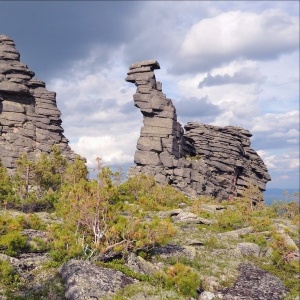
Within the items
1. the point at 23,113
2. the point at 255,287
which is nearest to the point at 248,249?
the point at 255,287

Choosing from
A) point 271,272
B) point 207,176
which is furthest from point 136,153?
point 271,272

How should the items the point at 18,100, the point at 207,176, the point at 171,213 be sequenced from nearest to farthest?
the point at 171,213 < the point at 18,100 < the point at 207,176

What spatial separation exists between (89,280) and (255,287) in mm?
11209

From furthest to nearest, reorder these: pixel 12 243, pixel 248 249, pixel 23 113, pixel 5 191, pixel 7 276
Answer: pixel 23 113
pixel 5 191
pixel 248 249
pixel 12 243
pixel 7 276

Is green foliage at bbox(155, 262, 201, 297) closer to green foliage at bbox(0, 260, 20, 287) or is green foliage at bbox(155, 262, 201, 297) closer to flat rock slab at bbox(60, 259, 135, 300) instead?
flat rock slab at bbox(60, 259, 135, 300)

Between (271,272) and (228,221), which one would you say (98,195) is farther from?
(228,221)

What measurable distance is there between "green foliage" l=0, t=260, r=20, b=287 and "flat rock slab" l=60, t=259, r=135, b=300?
243 cm

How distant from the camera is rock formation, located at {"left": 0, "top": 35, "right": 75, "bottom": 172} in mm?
84688

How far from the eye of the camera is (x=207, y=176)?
95625mm

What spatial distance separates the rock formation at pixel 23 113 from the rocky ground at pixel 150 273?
58.8 m

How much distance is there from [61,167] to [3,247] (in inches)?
1694

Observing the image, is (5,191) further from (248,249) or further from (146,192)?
(248,249)

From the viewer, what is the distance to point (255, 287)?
23391 mm

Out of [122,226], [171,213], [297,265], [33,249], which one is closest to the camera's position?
[122,226]
